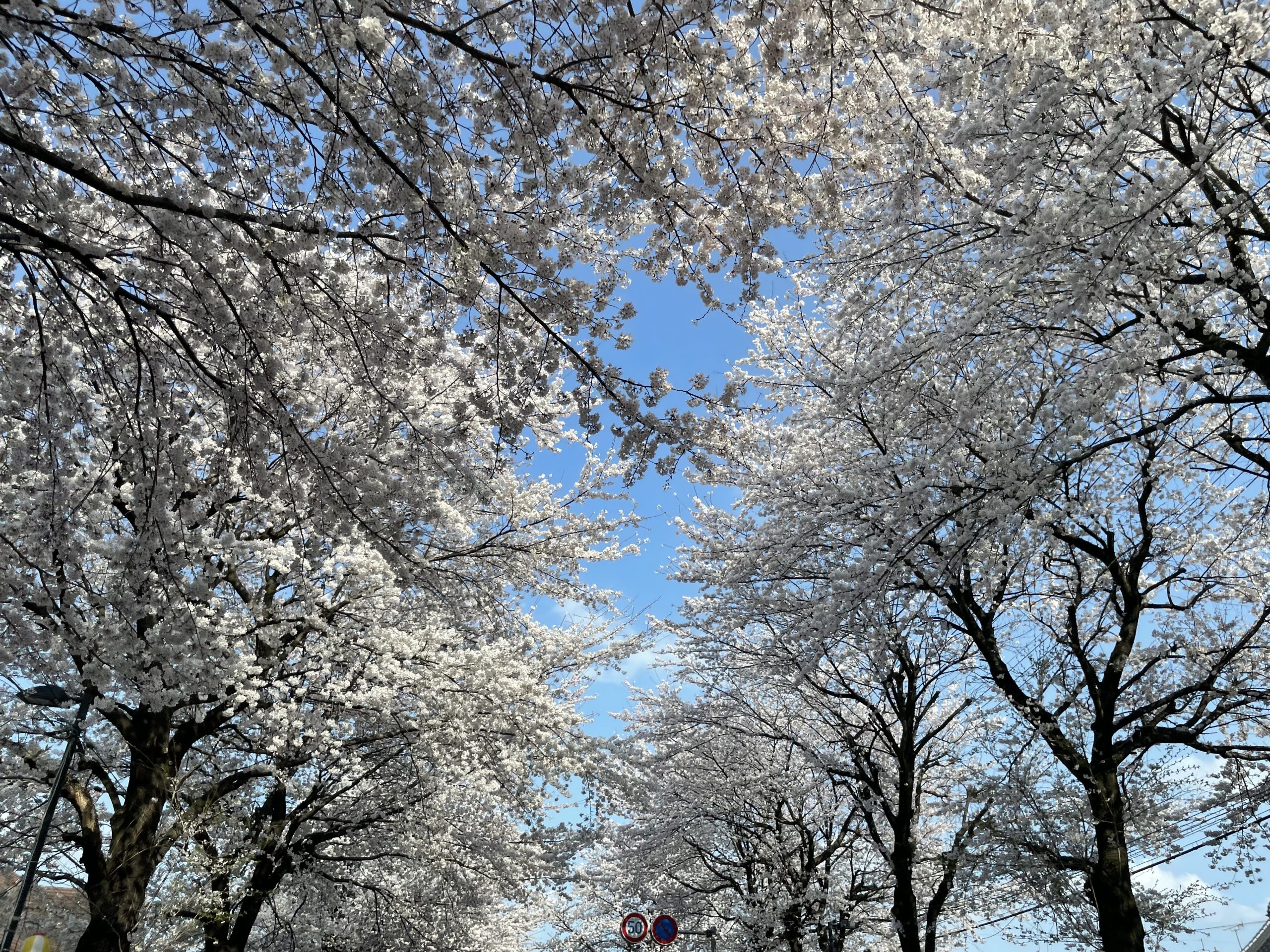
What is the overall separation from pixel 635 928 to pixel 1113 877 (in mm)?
7671

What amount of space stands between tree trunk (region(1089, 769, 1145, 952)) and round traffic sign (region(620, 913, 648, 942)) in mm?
7221

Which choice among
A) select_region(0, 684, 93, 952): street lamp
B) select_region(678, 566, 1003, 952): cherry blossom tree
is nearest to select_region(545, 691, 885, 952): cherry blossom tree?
select_region(678, 566, 1003, 952): cherry blossom tree

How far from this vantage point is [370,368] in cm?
473

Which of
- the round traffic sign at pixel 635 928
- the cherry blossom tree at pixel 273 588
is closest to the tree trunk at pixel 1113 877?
the cherry blossom tree at pixel 273 588

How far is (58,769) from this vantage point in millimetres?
7934

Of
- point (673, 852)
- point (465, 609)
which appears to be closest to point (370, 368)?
point (465, 609)

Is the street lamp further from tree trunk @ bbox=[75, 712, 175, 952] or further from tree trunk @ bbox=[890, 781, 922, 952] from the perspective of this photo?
tree trunk @ bbox=[890, 781, 922, 952]

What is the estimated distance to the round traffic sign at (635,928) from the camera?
12.4 m

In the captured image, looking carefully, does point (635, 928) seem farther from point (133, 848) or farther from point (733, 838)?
point (133, 848)

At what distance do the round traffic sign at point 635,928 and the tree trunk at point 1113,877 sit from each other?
Answer: 722cm

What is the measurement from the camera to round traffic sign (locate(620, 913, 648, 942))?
12.4m

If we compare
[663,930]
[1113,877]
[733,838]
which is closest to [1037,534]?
[1113,877]

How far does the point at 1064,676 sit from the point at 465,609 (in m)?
7.43

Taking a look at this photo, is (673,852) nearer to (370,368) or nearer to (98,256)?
(370,368)
